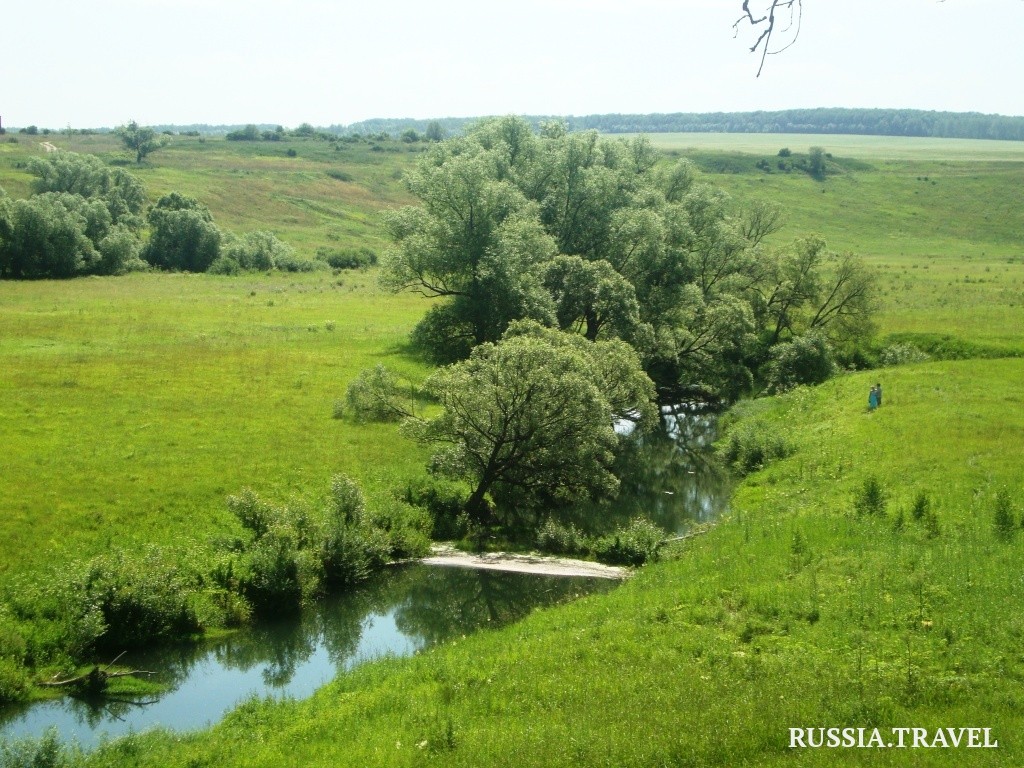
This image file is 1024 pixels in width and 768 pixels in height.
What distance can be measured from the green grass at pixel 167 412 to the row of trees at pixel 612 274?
4664mm

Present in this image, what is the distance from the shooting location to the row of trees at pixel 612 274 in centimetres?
5138

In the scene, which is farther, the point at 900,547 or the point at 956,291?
the point at 956,291

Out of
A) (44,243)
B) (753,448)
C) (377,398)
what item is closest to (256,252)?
(44,243)

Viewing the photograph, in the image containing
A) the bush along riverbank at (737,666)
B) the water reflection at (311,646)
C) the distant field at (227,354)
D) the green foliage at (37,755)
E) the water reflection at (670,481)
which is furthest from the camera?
the water reflection at (670,481)

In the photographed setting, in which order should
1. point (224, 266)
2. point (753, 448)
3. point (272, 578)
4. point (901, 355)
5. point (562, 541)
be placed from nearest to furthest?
1. point (272, 578)
2. point (562, 541)
3. point (753, 448)
4. point (901, 355)
5. point (224, 266)

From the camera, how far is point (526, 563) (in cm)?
3058

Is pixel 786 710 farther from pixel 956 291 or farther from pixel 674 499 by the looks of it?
pixel 956 291

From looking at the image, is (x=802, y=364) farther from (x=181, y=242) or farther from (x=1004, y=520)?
(x=181, y=242)

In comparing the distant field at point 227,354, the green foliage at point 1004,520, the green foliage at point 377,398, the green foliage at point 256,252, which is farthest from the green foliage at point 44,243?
the green foliage at point 1004,520

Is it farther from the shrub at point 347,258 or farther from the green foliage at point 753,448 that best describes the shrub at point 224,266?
the green foliage at point 753,448

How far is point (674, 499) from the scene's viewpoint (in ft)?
126

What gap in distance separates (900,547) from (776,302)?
133 feet

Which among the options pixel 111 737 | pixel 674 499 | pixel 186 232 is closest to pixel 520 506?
pixel 674 499

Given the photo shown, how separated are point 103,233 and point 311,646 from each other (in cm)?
7626
